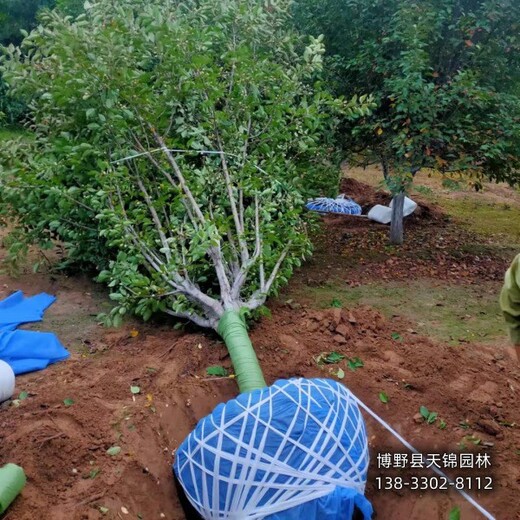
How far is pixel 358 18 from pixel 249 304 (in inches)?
125

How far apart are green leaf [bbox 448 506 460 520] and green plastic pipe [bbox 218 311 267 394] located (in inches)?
42.8

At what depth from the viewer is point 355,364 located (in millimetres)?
3621

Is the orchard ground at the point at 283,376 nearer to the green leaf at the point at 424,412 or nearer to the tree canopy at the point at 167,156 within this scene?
the green leaf at the point at 424,412

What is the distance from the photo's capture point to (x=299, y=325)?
13.3ft

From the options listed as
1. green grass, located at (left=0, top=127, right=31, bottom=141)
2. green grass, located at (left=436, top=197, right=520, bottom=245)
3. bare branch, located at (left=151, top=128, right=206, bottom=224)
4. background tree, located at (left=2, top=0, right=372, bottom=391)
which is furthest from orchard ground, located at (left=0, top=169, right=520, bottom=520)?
green grass, located at (left=0, top=127, right=31, bottom=141)

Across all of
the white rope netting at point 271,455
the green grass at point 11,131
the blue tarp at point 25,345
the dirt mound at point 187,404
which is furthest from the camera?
Answer: the green grass at point 11,131

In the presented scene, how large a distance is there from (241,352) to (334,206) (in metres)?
4.77

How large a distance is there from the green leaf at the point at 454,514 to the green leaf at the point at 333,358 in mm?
1111

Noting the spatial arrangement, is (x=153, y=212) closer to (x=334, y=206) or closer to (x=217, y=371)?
(x=217, y=371)

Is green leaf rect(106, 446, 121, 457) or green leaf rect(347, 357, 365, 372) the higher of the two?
green leaf rect(106, 446, 121, 457)

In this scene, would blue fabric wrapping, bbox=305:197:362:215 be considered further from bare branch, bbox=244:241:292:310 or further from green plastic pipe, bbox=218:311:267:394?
green plastic pipe, bbox=218:311:267:394

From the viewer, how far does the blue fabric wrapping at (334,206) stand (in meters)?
7.77

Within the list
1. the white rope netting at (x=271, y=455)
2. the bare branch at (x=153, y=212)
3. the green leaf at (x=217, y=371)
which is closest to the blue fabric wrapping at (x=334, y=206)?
the bare branch at (x=153, y=212)

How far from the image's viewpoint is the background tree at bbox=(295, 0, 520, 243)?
16.7 ft
